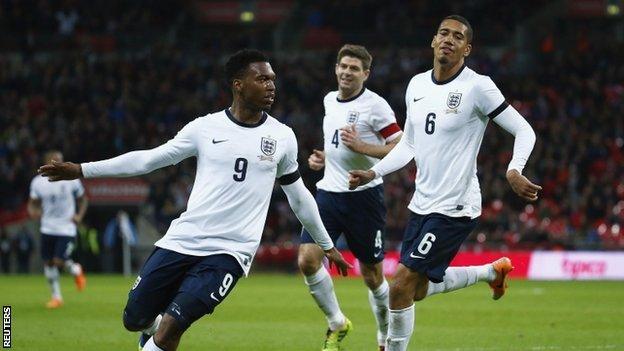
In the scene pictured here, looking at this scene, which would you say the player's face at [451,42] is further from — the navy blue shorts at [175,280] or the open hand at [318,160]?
the navy blue shorts at [175,280]

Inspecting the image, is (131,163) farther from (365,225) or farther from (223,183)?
(365,225)

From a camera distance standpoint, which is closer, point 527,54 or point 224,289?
point 224,289

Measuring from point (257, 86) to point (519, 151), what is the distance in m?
2.22

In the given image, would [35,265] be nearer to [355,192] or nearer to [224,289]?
[355,192]

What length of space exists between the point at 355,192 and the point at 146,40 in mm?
28031

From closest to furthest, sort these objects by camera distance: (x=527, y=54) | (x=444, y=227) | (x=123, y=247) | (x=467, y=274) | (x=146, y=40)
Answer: (x=444, y=227) → (x=467, y=274) → (x=123, y=247) → (x=527, y=54) → (x=146, y=40)

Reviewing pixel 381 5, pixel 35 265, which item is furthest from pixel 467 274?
pixel 381 5

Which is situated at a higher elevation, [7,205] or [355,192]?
[355,192]

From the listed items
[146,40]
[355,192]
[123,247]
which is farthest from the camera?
[146,40]

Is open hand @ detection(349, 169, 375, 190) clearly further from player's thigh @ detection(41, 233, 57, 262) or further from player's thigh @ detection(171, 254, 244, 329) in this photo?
player's thigh @ detection(41, 233, 57, 262)

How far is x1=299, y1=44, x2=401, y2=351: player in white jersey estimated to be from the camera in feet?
37.8

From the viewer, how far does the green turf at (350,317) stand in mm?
12391

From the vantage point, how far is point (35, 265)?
3319 centimetres

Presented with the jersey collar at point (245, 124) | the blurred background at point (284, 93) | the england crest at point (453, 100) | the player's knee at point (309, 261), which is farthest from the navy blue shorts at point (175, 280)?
the blurred background at point (284, 93)
